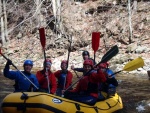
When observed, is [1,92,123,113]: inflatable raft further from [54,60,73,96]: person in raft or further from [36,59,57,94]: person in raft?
[54,60,73,96]: person in raft

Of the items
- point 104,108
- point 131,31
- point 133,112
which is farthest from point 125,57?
point 104,108

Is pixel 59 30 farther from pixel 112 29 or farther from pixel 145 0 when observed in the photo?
pixel 145 0

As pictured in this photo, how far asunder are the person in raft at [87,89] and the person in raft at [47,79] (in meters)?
0.57

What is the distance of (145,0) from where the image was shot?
20.5 meters

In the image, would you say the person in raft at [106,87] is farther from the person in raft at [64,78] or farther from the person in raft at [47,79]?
the person in raft at [47,79]

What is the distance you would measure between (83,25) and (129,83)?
9732 mm

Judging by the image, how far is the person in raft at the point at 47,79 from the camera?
7.32m

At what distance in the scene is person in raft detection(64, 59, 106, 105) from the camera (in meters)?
6.59

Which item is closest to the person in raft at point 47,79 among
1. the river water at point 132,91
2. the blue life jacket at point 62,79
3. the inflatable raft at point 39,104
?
the blue life jacket at point 62,79

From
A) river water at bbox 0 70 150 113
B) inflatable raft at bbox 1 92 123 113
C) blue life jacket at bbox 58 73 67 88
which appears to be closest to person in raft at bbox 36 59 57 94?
blue life jacket at bbox 58 73 67 88

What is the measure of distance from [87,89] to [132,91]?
387 centimetres

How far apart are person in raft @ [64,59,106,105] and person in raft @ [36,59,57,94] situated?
57 cm

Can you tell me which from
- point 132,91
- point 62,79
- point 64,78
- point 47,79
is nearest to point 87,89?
point 47,79

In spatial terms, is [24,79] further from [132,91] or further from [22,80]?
[132,91]
